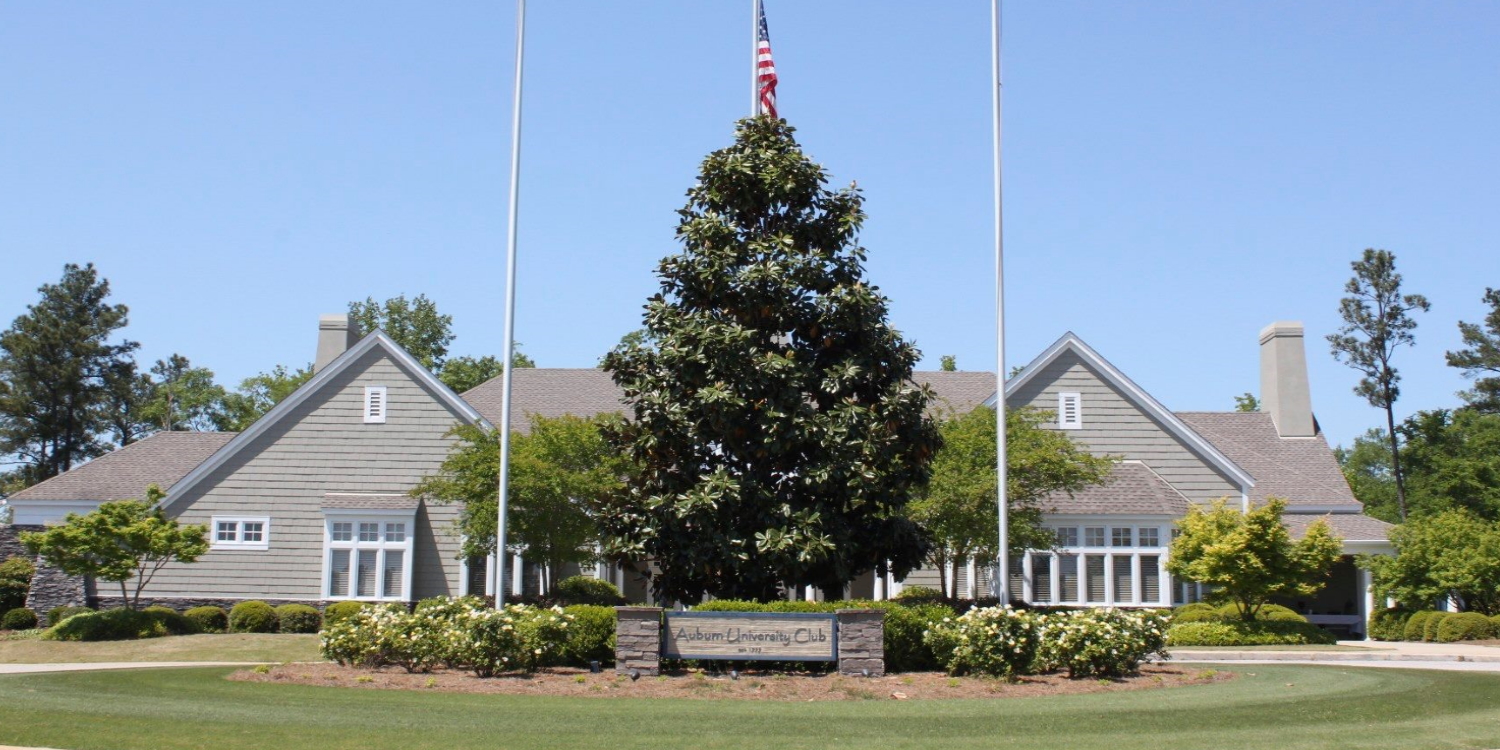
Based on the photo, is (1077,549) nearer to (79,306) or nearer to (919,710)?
(919,710)

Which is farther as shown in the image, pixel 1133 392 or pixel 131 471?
pixel 131 471

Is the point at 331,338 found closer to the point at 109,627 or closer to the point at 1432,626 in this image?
the point at 109,627

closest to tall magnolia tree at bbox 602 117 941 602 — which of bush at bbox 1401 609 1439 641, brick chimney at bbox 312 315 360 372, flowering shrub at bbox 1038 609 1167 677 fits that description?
flowering shrub at bbox 1038 609 1167 677

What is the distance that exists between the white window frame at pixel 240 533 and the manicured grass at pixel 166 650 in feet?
18.7

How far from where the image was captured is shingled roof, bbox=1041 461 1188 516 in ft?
109

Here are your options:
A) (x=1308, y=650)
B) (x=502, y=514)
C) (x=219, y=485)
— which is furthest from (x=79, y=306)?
(x=1308, y=650)

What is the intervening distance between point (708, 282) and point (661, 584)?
198 inches

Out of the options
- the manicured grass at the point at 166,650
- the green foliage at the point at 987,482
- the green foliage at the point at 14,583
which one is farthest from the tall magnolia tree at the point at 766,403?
the green foliage at the point at 14,583

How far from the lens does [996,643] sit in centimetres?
1889

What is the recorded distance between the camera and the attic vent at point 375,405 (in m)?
34.9

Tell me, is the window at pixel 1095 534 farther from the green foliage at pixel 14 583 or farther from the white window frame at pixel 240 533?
the green foliage at pixel 14 583

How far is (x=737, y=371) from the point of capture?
2058 centimetres

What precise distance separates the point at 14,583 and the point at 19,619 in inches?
131

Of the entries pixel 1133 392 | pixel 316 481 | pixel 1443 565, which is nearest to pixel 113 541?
pixel 316 481
